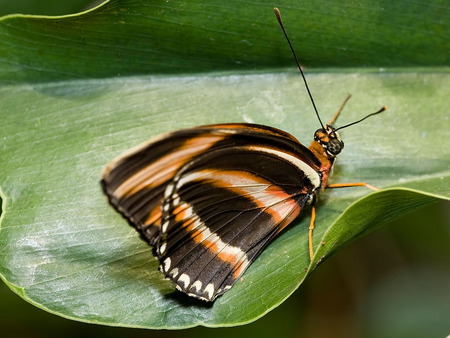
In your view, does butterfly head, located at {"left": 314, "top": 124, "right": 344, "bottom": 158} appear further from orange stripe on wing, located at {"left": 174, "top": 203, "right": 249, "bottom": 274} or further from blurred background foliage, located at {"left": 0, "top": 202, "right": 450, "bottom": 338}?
blurred background foliage, located at {"left": 0, "top": 202, "right": 450, "bottom": 338}

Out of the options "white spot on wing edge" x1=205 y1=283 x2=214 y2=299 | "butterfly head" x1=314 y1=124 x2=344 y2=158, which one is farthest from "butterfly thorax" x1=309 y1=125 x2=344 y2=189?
"white spot on wing edge" x1=205 y1=283 x2=214 y2=299

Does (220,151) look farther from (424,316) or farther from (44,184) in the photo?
(424,316)

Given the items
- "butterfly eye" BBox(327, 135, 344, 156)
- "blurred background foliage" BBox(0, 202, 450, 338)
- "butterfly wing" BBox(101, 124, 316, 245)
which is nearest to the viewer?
"butterfly wing" BBox(101, 124, 316, 245)

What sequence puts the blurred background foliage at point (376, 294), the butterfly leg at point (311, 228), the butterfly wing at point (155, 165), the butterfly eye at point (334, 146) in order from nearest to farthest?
the butterfly wing at point (155, 165) → the butterfly leg at point (311, 228) → the butterfly eye at point (334, 146) → the blurred background foliage at point (376, 294)

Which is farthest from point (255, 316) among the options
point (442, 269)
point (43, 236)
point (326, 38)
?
point (442, 269)

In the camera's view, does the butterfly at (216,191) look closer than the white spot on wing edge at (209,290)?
Yes

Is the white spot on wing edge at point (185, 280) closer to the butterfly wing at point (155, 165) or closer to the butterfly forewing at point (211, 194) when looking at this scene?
the butterfly forewing at point (211, 194)

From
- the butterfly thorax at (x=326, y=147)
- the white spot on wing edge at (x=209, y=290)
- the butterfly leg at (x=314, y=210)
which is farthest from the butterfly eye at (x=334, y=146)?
the white spot on wing edge at (x=209, y=290)
